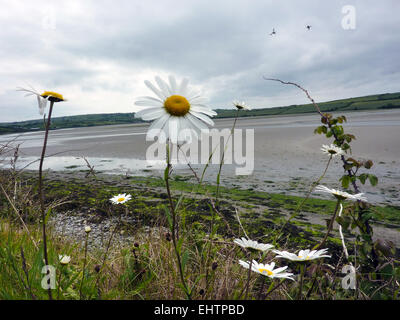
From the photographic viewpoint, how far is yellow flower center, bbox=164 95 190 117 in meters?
1.23

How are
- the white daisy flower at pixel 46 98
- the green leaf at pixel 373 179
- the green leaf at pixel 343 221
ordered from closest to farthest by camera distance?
the white daisy flower at pixel 46 98 < the green leaf at pixel 343 221 < the green leaf at pixel 373 179

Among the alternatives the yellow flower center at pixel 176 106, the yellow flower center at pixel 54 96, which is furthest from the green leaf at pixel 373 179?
the yellow flower center at pixel 54 96

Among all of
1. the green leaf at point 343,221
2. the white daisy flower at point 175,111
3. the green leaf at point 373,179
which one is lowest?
the green leaf at point 343,221

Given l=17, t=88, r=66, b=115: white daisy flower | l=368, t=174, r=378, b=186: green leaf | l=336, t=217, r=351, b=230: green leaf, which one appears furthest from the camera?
l=368, t=174, r=378, b=186: green leaf

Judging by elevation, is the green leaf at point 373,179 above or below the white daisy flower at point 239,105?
below

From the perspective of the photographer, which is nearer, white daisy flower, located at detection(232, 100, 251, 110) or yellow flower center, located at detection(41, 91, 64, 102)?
yellow flower center, located at detection(41, 91, 64, 102)

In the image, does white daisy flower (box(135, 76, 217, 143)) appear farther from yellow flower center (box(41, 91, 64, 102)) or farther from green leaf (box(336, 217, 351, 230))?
green leaf (box(336, 217, 351, 230))

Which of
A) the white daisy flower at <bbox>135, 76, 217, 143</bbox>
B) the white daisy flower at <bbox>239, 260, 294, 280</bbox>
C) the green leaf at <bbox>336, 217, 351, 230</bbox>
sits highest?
the white daisy flower at <bbox>135, 76, 217, 143</bbox>

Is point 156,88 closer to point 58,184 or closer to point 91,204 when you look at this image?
point 91,204

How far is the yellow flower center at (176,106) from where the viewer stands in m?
1.23

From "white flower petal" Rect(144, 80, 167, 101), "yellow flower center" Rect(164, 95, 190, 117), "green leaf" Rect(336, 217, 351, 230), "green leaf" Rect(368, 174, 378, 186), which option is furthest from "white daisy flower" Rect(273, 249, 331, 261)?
"green leaf" Rect(368, 174, 378, 186)

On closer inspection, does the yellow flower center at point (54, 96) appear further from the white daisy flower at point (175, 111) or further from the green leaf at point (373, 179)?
the green leaf at point (373, 179)
